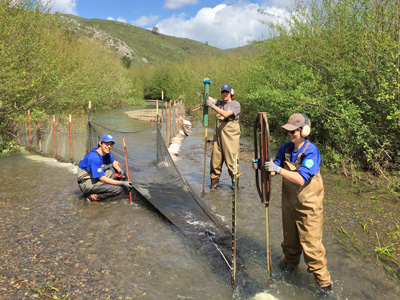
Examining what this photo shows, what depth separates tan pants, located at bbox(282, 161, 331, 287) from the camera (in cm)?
307

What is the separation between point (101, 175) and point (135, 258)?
82.9 inches

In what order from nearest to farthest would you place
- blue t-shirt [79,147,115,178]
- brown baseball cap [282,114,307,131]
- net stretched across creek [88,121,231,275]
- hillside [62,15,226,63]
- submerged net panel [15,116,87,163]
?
brown baseball cap [282,114,307,131]
net stretched across creek [88,121,231,275]
blue t-shirt [79,147,115,178]
submerged net panel [15,116,87,163]
hillside [62,15,226,63]

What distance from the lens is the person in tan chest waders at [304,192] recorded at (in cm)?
294

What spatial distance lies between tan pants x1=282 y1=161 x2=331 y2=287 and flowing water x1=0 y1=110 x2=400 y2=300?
0.49 meters

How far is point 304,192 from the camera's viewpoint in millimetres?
3070

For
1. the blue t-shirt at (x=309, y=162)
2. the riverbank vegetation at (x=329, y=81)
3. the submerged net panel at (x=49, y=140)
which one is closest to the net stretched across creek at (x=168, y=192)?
the blue t-shirt at (x=309, y=162)

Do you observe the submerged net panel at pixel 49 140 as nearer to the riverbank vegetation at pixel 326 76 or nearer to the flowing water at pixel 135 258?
the riverbank vegetation at pixel 326 76

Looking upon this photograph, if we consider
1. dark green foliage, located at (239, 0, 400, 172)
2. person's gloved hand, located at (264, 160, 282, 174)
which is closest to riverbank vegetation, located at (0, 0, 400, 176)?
dark green foliage, located at (239, 0, 400, 172)

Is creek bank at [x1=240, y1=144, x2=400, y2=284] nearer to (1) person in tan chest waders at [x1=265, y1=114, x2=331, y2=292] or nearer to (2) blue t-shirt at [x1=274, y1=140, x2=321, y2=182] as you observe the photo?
(1) person in tan chest waders at [x1=265, y1=114, x2=331, y2=292]

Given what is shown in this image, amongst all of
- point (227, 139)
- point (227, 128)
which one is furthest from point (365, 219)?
point (227, 128)

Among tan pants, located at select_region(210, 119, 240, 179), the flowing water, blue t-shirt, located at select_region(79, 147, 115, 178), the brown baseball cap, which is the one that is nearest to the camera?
the brown baseball cap

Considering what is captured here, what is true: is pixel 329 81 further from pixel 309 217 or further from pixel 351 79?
pixel 309 217

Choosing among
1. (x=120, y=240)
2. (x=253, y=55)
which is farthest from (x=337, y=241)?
(x=253, y=55)

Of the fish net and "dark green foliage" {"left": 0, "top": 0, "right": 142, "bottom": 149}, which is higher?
"dark green foliage" {"left": 0, "top": 0, "right": 142, "bottom": 149}
